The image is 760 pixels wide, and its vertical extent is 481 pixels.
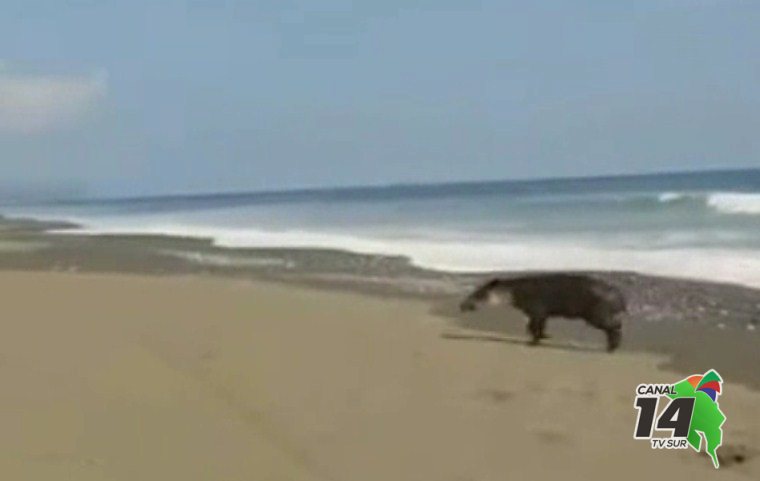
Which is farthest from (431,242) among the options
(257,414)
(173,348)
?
(257,414)

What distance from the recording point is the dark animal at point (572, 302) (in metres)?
7.14

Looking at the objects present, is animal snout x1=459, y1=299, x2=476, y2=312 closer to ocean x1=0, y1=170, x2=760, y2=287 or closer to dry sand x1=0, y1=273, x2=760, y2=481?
dry sand x1=0, y1=273, x2=760, y2=481

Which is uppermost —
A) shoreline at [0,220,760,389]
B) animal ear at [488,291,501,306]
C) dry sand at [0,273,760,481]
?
animal ear at [488,291,501,306]

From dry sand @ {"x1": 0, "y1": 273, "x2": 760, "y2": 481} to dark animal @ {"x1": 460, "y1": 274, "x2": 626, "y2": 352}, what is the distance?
1.21 ft

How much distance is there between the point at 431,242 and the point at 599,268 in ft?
18.1

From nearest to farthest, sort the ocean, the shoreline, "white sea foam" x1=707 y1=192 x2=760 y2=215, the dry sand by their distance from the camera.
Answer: the dry sand
the shoreline
the ocean
"white sea foam" x1=707 y1=192 x2=760 y2=215

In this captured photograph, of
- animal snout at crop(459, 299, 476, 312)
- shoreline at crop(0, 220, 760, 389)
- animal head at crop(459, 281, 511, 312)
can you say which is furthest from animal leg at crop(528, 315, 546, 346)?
animal snout at crop(459, 299, 476, 312)

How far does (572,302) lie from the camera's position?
286 inches

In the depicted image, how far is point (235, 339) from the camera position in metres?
7.22

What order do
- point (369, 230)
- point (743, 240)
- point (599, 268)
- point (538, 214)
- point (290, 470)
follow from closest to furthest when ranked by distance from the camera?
1. point (290, 470)
2. point (599, 268)
3. point (743, 240)
4. point (369, 230)
5. point (538, 214)

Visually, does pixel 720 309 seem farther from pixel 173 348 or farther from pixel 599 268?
pixel 173 348

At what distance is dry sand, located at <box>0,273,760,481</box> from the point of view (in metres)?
4.34

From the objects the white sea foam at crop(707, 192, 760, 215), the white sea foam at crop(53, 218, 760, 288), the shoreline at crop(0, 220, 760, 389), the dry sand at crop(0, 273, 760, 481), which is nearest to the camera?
the dry sand at crop(0, 273, 760, 481)

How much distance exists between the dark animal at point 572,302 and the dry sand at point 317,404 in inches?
14.5
